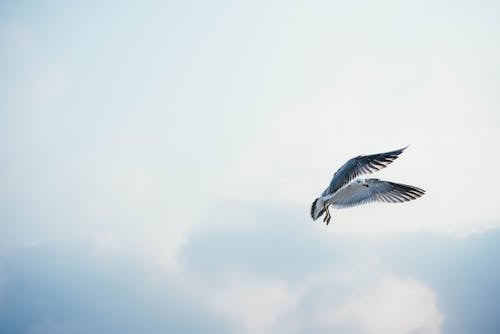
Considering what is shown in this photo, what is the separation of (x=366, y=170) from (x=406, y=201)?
4.16 meters

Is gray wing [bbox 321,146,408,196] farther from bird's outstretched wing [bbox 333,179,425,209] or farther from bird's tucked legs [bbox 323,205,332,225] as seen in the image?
bird's outstretched wing [bbox 333,179,425,209]

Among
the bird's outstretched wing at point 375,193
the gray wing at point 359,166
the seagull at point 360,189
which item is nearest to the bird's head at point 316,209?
the seagull at point 360,189

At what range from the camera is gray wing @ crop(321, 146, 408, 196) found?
67.6 feet

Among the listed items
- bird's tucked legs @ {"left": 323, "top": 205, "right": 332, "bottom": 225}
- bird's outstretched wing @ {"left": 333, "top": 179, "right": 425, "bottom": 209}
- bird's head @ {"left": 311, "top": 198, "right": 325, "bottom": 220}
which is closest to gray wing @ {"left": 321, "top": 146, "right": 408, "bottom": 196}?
bird's head @ {"left": 311, "top": 198, "right": 325, "bottom": 220}

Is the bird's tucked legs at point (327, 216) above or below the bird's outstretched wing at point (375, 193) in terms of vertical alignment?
below

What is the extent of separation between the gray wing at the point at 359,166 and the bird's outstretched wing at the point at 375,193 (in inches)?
73.2

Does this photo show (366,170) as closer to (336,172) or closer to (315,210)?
(336,172)

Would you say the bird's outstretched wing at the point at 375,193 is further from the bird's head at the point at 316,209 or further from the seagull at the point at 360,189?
the bird's head at the point at 316,209

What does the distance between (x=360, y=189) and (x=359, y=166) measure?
353 cm

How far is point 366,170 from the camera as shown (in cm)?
2123

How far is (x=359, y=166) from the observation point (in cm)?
2142

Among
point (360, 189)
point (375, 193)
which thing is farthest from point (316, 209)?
point (375, 193)

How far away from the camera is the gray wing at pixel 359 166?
67.6 ft

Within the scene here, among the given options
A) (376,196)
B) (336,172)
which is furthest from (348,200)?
(336,172)
